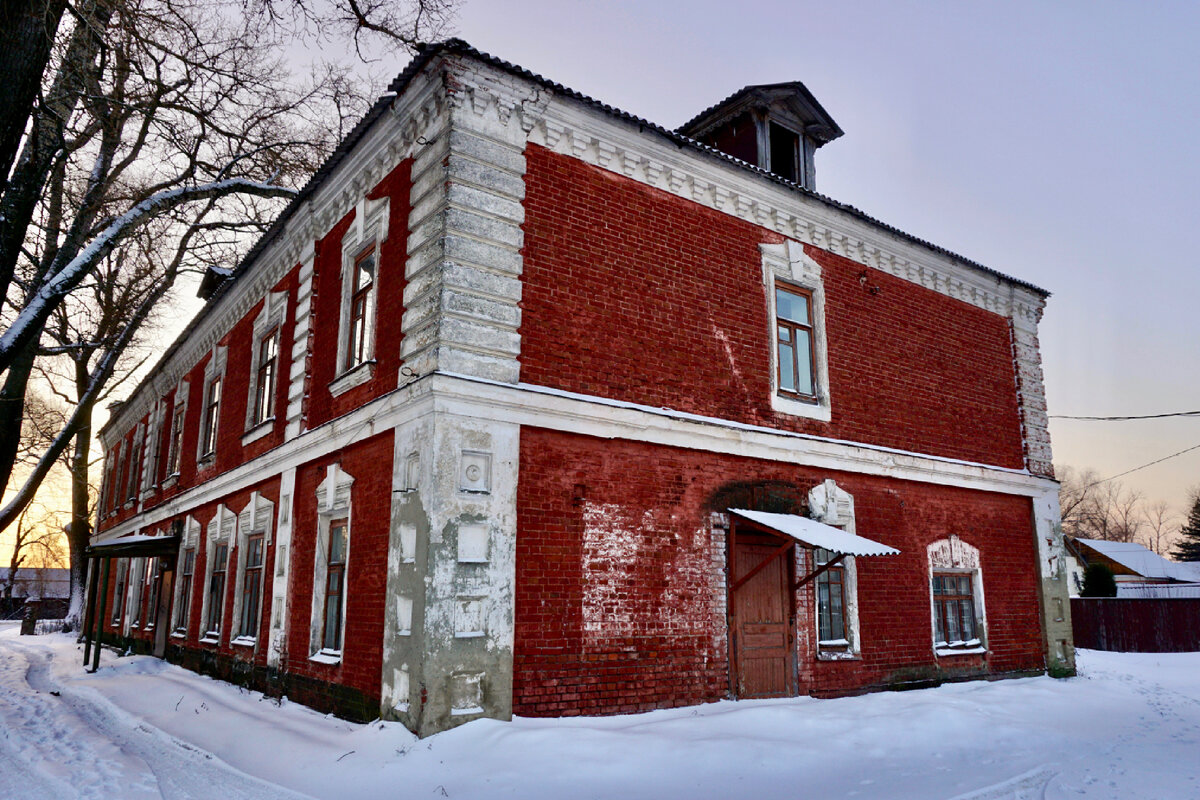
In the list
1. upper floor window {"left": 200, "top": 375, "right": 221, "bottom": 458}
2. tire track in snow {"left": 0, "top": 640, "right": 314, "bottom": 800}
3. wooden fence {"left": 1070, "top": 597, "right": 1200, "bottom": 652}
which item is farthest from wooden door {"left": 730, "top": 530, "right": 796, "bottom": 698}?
wooden fence {"left": 1070, "top": 597, "right": 1200, "bottom": 652}

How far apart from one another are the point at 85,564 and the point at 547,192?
28562 millimetres

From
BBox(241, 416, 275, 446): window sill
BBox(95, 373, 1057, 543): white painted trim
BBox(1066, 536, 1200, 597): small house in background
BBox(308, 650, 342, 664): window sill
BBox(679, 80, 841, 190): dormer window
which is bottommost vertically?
BBox(308, 650, 342, 664): window sill

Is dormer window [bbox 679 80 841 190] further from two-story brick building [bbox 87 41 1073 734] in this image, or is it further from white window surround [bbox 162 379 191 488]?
white window surround [bbox 162 379 191 488]

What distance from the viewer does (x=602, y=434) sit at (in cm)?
883

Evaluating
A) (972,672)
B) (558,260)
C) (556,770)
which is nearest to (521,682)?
(556,770)

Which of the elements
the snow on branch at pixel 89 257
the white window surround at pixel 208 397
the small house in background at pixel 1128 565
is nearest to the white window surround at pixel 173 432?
the white window surround at pixel 208 397

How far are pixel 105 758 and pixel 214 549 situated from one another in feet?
22.0

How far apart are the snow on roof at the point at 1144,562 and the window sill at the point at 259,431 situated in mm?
40191

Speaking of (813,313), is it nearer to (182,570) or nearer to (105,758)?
(105,758)

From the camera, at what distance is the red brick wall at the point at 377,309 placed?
901 centimetres

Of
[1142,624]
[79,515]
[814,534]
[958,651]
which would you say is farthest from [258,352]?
[1142,624]

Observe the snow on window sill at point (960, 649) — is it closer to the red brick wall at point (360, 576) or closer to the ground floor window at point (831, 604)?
the ground floor window at point (831, 604)

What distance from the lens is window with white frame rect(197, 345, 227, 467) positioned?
15852 millimetres

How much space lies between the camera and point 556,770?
640 centimetres
